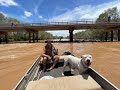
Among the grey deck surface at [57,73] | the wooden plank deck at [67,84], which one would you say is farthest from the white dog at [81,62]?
the wooden plank deck at [67,84]

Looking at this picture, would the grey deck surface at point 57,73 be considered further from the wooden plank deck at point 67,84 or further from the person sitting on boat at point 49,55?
the wooden plank deck at point 67,84

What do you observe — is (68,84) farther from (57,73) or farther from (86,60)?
(57,73)

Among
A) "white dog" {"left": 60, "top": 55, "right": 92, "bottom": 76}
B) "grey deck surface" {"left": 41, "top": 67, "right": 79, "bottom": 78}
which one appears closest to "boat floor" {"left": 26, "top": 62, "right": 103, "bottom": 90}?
"white dog" {"left": 60, "top": 55, "right": 92, "bottom": 76}

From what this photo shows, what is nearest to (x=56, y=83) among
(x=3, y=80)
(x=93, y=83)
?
(x=93, y=83)

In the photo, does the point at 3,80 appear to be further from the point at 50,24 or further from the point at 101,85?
the point at 50,24

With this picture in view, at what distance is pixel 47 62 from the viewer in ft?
27.5

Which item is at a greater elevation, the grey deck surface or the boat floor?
the boat floor

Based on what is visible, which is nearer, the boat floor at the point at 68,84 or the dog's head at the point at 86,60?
the boat floor at the point at 68,84

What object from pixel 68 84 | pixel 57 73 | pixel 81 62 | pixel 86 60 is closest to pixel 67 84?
pixel 68 84

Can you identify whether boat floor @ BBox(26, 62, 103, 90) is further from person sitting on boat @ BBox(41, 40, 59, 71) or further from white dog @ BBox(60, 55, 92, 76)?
person sitting on boat @ BBox(41, 40, 59, 71)

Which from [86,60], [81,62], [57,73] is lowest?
[57,73]

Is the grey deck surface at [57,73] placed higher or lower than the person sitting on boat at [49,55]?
lower

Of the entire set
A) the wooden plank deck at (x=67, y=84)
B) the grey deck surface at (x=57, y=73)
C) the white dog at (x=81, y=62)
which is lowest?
the grey deck surface at (x=57, y=73)

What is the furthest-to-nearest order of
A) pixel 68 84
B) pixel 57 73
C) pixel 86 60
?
pixel 57 73 → pixel 86 60 → pixel 68 84
